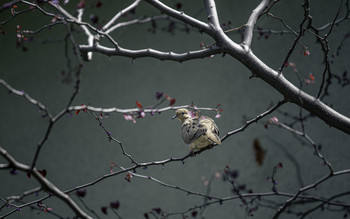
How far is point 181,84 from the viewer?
9.09 ft

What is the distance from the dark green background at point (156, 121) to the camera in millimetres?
2604

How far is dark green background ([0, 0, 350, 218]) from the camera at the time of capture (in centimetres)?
260

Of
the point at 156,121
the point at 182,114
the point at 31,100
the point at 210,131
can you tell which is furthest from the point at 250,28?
the point at 156,121

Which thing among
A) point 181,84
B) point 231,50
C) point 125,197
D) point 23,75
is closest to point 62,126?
point 23,75

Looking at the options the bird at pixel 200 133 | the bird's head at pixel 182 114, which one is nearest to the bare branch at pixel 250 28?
the bird at pixel 200 133

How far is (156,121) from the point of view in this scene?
2.80m

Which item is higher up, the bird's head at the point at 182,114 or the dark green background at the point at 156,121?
the dark green background at the point at 156,121

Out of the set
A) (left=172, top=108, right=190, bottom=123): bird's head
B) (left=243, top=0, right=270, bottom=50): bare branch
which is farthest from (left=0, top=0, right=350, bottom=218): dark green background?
(left=243, top=0, right=270, bottom=50): bare branch

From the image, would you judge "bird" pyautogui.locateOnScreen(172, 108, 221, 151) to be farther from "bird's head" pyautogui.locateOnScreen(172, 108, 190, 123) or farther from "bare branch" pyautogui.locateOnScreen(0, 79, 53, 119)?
"bare branch" pyautogui.locateOnScreen(0, 79, 53, 119)

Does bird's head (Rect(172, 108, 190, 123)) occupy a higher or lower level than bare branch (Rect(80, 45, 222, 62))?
higher

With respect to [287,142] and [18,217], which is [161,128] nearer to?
[287,142]

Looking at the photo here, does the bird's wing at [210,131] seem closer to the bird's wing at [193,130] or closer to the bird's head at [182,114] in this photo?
the bird's wing at [193,130]

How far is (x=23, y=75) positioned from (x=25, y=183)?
2.67ft

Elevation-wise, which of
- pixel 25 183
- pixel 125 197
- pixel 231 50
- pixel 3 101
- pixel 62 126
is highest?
pixel 3 101
